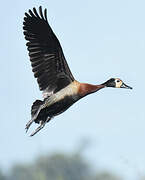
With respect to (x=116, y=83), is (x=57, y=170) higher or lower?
lower

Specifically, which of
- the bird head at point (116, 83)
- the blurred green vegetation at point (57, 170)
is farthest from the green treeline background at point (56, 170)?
the bird head at point (116, 83)

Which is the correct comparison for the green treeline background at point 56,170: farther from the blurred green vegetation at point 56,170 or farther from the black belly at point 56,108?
the black belly at point 56,108

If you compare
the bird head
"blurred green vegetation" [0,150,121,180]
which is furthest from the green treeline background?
the bird head

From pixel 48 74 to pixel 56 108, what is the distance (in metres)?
0.73

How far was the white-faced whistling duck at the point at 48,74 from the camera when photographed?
1855cm

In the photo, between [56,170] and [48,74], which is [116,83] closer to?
[48,74]

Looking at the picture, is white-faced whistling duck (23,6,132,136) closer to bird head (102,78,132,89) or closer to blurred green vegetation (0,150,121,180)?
bird head (102,78,132,89)

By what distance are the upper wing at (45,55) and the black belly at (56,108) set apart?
15.0 inches

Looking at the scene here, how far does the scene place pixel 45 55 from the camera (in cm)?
1891

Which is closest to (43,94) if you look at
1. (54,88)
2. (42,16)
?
(54,88)

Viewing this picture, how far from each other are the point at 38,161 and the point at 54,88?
4468 centimetres

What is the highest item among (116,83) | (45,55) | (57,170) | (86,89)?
(45,55)

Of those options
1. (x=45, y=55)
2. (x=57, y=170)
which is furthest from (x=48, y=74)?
(x=57, y=170)

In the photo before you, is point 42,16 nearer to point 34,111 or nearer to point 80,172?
point 34,111
